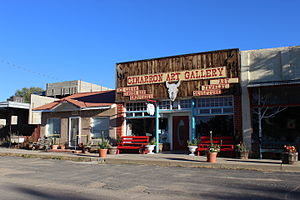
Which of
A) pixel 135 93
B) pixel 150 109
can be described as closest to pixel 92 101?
pixel 135 93

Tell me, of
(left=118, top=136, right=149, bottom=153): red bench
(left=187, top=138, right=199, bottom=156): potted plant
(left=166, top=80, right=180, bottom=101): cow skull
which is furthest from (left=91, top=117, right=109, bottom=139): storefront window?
(left=187, top=138, right=199, bottom=156): potted plant

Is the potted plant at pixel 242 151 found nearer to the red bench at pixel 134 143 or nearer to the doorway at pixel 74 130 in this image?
the red bench at pixel 134 143

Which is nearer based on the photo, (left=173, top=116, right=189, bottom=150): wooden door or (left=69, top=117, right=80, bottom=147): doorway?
(left=173, top=116, right=189, bottom=150): wooden door

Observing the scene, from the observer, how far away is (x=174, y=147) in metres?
17.7

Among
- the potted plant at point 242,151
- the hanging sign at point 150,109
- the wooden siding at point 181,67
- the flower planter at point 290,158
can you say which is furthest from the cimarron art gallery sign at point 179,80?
the flower planter at point 290,158

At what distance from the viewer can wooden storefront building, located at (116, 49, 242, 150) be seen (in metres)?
15.3

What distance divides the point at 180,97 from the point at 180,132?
7.58 ft

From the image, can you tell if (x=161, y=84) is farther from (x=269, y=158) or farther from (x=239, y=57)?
(x=269, y=158)

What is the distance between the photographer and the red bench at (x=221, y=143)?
1454 cm

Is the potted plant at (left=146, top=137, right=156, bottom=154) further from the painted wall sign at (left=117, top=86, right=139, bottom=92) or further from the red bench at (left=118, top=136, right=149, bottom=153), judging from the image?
the painted wall sign at (left=117, top=86, right=139, bottom=92)

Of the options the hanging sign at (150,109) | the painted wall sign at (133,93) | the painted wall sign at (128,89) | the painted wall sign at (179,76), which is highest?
the painted wall sign at (179,76)

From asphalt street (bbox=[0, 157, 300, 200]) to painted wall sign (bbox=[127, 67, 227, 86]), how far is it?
7137 millimetres

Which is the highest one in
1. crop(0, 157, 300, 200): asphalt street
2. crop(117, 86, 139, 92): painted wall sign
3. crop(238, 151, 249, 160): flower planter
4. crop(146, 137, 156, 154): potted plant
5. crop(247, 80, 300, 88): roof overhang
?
crop(117, 86, 139, 92): painted wall sign

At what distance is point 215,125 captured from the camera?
1577cm
